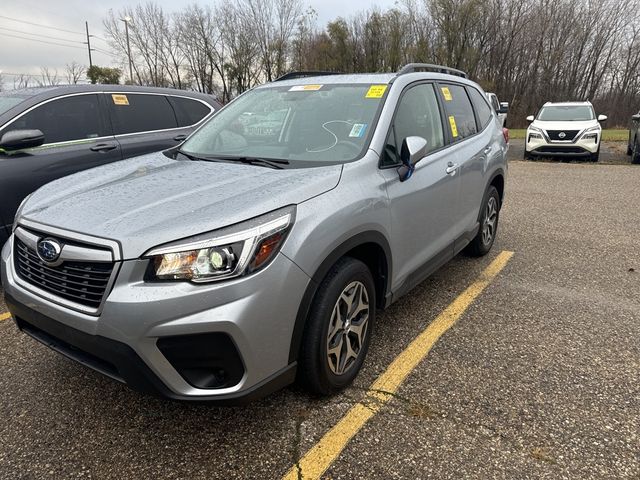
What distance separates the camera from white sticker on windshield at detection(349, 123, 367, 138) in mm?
2830

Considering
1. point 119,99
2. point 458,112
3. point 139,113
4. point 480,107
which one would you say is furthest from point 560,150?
point 119,99

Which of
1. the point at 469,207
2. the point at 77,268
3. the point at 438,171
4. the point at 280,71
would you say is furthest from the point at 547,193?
the point at 280,71

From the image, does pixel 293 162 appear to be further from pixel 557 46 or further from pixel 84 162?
pixel 557 46

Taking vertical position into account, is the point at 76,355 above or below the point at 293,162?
below

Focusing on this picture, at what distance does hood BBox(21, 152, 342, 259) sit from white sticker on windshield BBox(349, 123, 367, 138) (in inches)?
14.9

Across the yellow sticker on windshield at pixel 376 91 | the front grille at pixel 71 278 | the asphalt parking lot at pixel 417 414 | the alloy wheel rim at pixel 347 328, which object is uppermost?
the yellow sticker on windshield at pixel 376 91

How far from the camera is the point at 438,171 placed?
331 centimetres

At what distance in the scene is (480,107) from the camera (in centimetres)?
457

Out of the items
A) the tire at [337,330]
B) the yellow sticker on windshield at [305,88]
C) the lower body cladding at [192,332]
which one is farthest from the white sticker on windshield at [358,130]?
the lower body cladding at [192,332]

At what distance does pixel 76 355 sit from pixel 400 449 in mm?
1579

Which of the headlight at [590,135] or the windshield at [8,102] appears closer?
the windshield at [8,102]

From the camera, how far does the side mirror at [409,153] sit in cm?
274

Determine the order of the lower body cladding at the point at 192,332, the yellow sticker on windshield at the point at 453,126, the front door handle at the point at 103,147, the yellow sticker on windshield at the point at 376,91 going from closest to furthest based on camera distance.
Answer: the lower body cladding at the point at 192,332 < the yellow sticker on windshield at the point at 376,91 < the yellow sticker on windshield at the point at 453,126 < the front door handle at the point at 103,147

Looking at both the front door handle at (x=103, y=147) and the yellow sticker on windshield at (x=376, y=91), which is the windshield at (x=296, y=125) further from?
the front door handle at (x=103, y=147)
